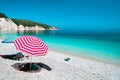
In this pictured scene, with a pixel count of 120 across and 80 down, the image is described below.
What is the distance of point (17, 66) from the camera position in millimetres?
12352

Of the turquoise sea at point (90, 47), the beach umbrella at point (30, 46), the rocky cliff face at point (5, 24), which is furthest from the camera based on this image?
the rocky cliff face at point (5, 24)

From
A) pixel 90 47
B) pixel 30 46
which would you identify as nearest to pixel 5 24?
pixel 90 47

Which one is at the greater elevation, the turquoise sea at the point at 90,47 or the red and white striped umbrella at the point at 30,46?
the red and white striped umbrella at the point at 30,46

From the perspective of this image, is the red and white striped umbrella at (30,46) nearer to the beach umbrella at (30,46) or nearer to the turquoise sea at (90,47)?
the beach umbrella at (30,46)

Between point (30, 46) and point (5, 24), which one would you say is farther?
point (5, 24)

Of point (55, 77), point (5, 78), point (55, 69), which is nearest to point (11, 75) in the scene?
point (5, 78)

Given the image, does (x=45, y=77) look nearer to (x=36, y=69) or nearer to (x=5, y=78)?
(x=36, y=69)

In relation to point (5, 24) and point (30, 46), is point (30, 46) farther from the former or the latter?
point (5, 24)

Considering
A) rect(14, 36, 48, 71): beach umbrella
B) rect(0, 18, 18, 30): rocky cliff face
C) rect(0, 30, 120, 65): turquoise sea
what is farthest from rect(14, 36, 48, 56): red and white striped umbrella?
rect(0, 18, 18, 30): rocky cliff face

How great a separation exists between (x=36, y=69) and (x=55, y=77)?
1.88 meters

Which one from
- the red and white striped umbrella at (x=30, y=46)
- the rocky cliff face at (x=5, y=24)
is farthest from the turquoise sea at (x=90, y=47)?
the rocky cliff face at (x=5, y=24)

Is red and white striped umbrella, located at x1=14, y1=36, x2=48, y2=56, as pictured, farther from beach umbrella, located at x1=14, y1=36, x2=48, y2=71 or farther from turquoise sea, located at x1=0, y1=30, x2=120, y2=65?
turquoise sea, located at x1=0, y1=30, x2=120, y2=65

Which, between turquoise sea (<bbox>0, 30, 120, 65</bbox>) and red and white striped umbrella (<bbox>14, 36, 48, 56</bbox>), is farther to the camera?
turquoise sea (<bbox>0, 30, 120, 65</bbox>)

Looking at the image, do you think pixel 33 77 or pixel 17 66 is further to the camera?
pixel 17 66
